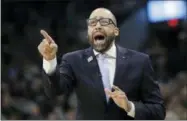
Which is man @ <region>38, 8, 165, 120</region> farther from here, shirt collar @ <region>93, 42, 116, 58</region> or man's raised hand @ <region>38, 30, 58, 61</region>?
man's raised hand @ <region>38, 30, 58, 61</region>

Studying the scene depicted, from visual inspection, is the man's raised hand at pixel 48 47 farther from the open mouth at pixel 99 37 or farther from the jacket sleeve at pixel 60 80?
the open mouth at pixel 99 37

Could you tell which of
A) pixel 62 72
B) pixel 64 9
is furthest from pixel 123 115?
pixel 64 9

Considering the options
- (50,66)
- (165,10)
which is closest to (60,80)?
(50,66)

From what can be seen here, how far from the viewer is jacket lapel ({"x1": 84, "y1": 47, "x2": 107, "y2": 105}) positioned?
1.16 meters

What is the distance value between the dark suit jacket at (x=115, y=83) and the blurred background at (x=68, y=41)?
0.10 meters

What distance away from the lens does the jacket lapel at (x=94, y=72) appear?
3.82 ft

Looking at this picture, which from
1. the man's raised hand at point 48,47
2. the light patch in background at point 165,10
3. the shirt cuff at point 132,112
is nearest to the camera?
the man's raised hand at point 48,47

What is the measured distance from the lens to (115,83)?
1169 mm

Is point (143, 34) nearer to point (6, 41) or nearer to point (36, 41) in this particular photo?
point (36, 41)

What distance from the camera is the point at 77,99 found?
→ 119 cm

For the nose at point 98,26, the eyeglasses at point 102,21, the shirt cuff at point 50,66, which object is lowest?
the shirt cuff at point 50,66

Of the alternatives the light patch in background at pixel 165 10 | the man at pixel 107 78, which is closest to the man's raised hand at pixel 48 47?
the man at pixel 107 78

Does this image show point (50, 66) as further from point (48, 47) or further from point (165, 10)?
point (165, 10)

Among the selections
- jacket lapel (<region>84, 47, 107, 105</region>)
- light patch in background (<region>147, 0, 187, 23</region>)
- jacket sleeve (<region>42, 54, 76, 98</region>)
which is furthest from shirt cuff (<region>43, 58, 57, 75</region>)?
light patch in background (<region>147, 0, 187, 23</region>)
